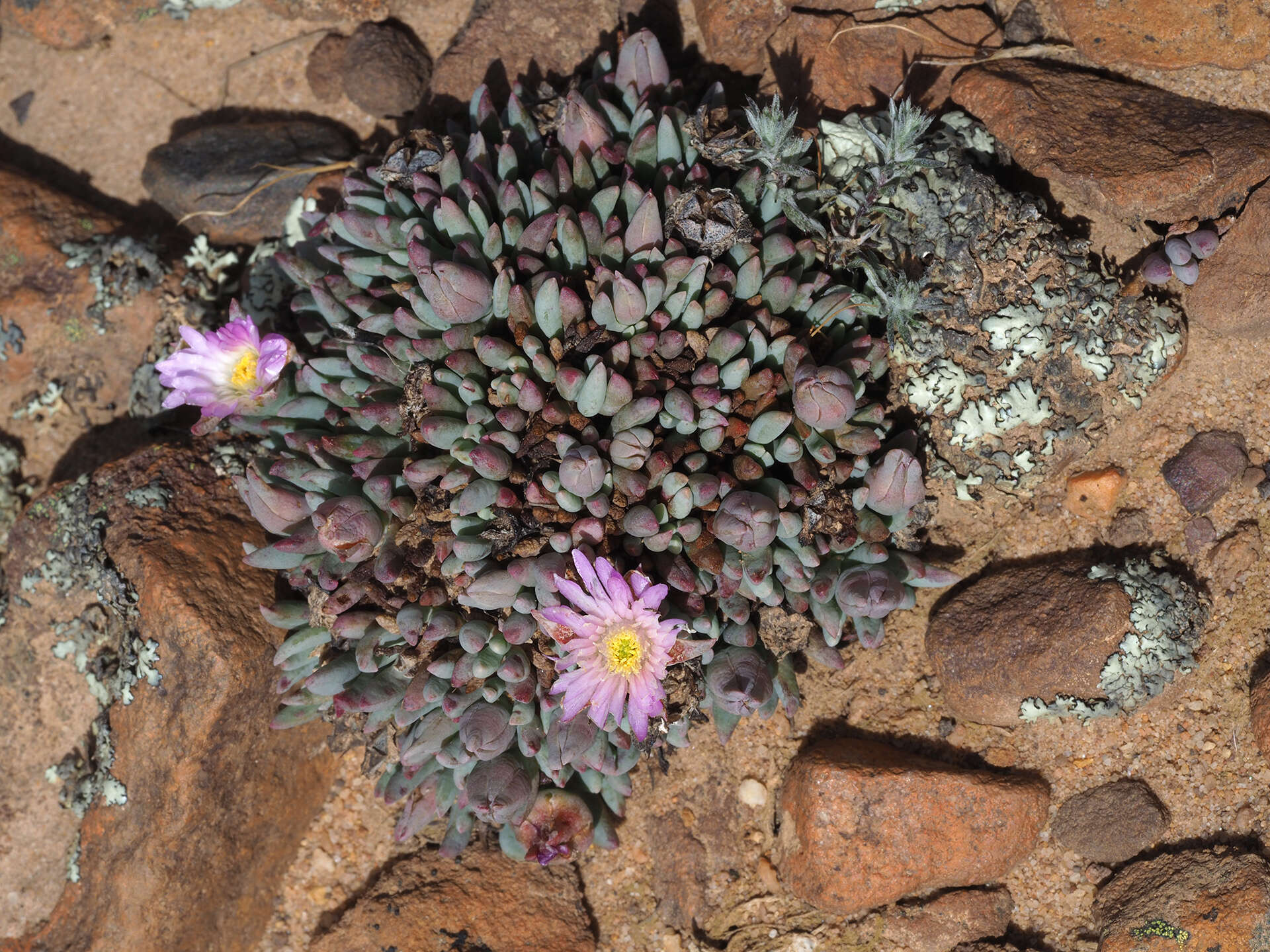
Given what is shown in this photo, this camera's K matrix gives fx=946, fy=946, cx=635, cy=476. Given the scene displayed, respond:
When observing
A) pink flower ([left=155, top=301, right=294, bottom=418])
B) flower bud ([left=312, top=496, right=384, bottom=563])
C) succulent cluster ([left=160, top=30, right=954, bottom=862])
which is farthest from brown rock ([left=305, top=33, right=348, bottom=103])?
flower bud ([left=312, top=496, right=384, bottom=563])

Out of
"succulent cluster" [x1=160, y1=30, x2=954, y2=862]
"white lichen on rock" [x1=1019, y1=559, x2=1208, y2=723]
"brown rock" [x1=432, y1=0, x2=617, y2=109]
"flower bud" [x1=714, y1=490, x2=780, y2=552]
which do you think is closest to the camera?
"flower bud" [x1=714, y1=490, x2=780, y2=552]

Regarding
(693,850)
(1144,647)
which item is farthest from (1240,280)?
(693,850)

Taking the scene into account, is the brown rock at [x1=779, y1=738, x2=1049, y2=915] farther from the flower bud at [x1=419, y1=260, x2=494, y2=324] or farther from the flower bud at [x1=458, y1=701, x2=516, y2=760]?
the flower bud at [x1=419, y1=260, x2=494, y2=324]

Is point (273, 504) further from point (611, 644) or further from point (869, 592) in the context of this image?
point (869, 592)

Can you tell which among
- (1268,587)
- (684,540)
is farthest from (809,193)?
(1268,587)

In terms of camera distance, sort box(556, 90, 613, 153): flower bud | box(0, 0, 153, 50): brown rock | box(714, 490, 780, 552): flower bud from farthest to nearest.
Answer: box(0, 0, 153, 50): brown rock
box(556, 90, 613, 153): flower bud
box(714, 490, 780, 552): flower bud

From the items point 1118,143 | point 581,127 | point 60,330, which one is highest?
point 581,127

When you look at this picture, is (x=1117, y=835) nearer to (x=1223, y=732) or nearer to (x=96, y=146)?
(x=1223, y=732)
